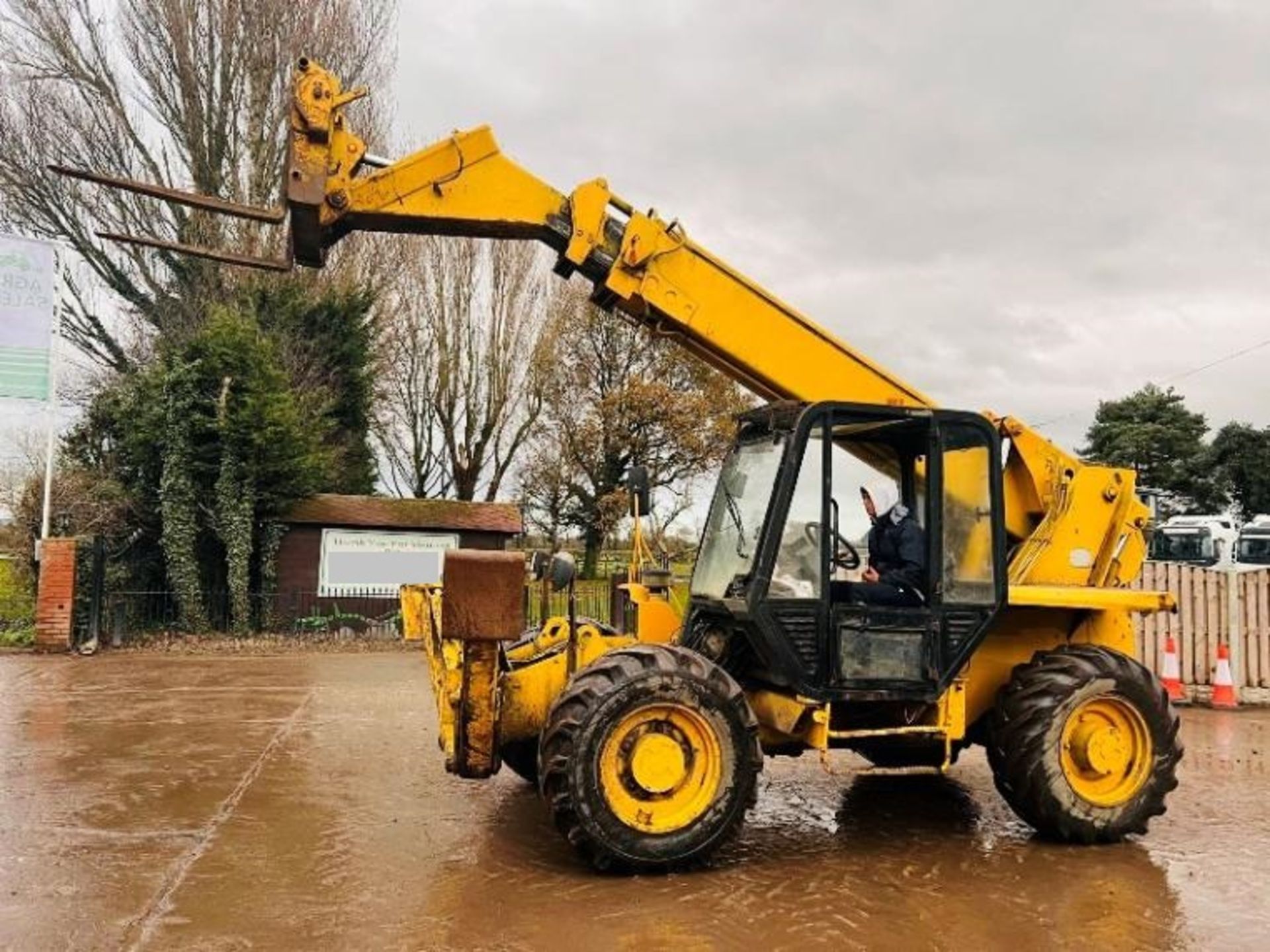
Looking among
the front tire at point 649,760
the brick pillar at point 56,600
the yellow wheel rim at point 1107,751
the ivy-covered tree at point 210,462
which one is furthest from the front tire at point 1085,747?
the brick pillar at point 56,600

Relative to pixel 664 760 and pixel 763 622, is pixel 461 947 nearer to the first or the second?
pixel 664 760

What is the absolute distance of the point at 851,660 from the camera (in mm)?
5664

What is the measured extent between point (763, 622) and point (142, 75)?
20.5m

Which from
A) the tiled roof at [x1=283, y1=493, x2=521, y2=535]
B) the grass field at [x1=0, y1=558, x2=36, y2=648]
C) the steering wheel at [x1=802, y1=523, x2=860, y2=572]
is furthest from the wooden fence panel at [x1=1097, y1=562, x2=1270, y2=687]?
the grass field at [x1=0, y1=558, x2=36, y2=648]

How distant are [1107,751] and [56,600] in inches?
571

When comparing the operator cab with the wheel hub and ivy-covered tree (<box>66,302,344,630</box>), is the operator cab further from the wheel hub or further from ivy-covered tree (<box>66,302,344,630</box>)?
ivy-covered tree (<box>66,302,344,630</box>)

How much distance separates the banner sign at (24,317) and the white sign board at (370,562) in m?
4.96

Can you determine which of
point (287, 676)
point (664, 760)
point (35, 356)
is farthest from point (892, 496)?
point (35, 356)

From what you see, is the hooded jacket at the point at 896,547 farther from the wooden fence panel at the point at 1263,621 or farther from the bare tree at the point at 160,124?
the bare tree at the point at 160,124

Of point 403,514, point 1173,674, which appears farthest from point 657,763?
point 403,514

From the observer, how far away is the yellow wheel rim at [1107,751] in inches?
234

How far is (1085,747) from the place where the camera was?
5.96 m

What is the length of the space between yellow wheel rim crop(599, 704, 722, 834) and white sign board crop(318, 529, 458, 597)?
1255 centimetres

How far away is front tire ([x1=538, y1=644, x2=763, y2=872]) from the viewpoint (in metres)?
5.11
